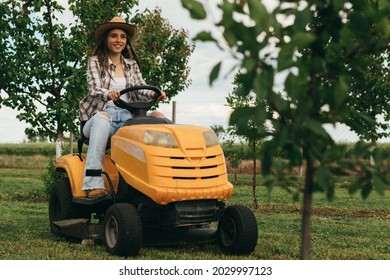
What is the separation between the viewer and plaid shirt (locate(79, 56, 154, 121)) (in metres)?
6.45

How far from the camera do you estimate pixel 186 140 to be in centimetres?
568

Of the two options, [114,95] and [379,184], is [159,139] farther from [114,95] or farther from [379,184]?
[379,184]

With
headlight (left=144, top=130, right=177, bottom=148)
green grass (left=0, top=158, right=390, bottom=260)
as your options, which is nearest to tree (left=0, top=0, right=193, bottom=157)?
green grass (left=0, top=158, right=390, bottom=260)

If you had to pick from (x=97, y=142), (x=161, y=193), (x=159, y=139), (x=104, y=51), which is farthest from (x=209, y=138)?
(x=104, y=51)

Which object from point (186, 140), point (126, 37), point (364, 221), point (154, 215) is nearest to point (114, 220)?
point (154, 215)

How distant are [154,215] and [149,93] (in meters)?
1.33

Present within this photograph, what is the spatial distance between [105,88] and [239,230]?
6.39ft

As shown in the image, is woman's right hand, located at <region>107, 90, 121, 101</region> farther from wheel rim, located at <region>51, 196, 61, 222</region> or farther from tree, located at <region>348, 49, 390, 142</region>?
tree, located at <region>348, 49, 390, 142</region>

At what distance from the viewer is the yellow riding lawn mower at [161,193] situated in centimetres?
560

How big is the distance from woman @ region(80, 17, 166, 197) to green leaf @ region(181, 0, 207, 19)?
3.95 metres

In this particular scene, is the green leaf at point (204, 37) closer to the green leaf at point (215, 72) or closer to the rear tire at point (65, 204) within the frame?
the green leaf at point (215, 72)

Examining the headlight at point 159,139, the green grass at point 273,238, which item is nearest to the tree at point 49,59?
the green grass at point 273,238

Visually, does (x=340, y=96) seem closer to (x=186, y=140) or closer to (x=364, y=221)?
(x=186, y=140)

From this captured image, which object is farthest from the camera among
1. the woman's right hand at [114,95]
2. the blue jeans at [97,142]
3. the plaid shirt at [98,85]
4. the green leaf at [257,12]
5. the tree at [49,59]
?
the tree at [49,59]
